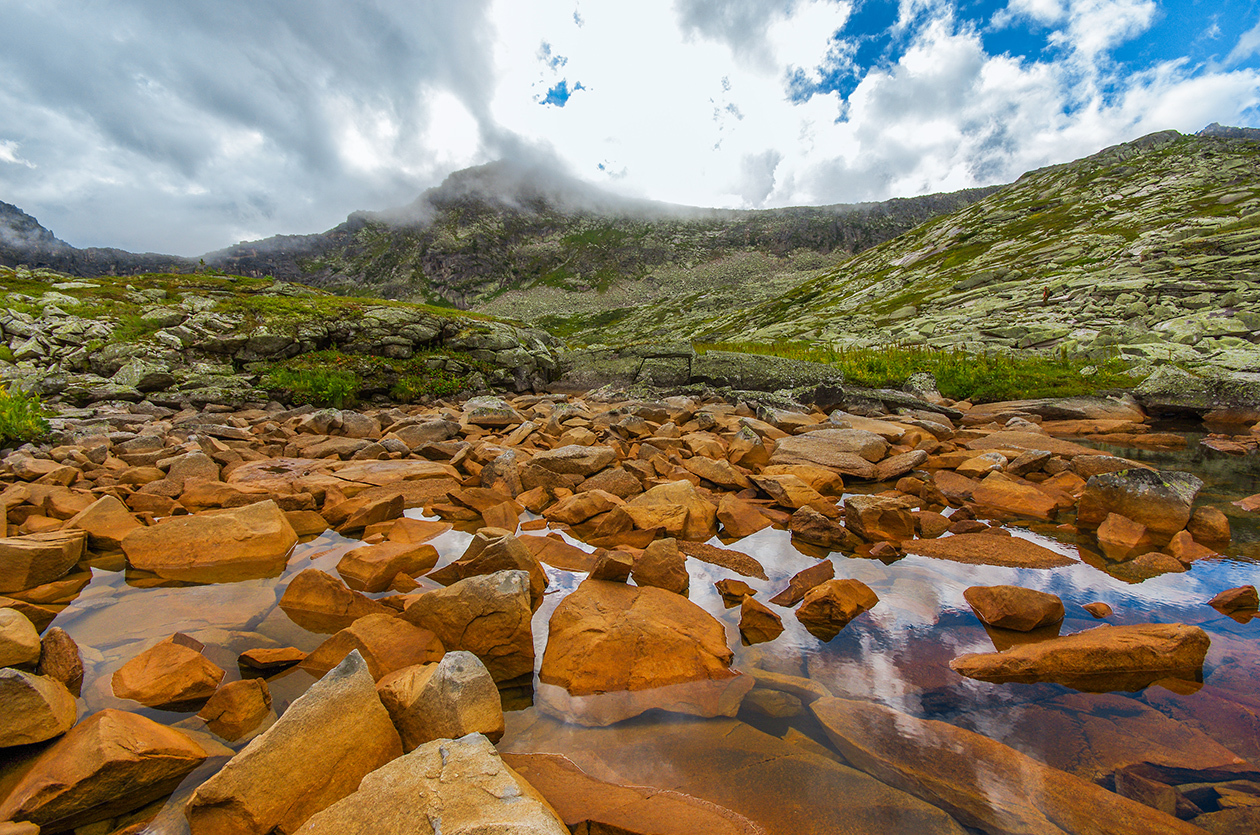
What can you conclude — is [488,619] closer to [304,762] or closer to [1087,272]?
[304,762]

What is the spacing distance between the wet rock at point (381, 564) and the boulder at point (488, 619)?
92 cm

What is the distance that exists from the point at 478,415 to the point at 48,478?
6.07 m

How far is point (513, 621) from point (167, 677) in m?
1.80

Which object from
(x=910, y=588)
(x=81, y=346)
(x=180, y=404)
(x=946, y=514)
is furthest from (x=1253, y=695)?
(x=81, y=346)

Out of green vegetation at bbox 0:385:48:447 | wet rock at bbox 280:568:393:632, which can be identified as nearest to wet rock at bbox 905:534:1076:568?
wet rock at bbox 280:568:393:632

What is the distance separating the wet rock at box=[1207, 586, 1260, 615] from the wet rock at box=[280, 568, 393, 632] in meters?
5.68

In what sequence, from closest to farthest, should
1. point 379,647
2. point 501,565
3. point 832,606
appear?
point 379,647 < point 832,606 < point 501,565

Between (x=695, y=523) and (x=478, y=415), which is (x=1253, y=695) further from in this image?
(x=478, y=415)

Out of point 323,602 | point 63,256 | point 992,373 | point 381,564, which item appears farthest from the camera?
point 63,256

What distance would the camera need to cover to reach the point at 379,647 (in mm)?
2943

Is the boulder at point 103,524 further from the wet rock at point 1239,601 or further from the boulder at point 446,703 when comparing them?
the wet rock at point 1239,601

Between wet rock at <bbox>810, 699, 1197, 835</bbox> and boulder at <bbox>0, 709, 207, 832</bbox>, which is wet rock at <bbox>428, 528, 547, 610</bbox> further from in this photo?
wet rock at <bbox>810, 699, 1197, 835</bbox>

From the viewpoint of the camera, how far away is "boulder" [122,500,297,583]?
4.18 metres

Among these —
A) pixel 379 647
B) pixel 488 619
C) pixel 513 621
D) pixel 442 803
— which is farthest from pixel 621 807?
pixel 379 647
